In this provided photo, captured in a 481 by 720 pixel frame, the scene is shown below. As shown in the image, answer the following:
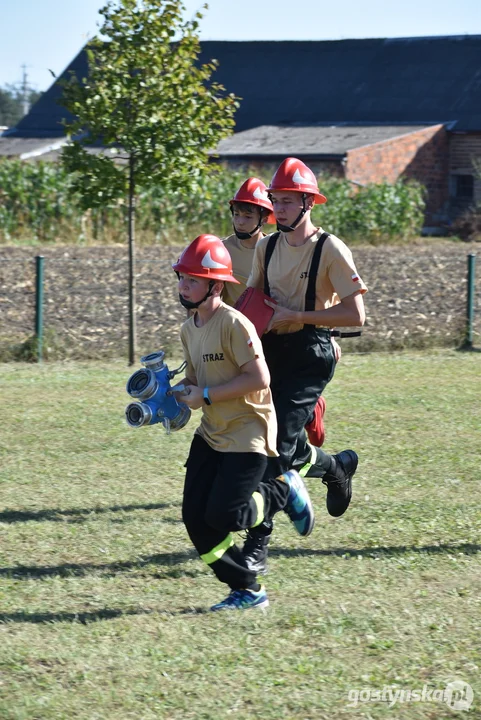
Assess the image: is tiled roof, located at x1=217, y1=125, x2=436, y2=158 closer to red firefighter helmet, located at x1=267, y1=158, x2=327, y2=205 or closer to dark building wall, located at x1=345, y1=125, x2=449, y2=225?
dark building wall, located at x1=345, y1=125, x2=449, y2=225

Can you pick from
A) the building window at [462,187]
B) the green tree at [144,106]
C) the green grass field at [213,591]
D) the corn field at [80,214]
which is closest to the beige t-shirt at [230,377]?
the green grass field at [213,591]

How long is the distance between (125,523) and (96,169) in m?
6.40

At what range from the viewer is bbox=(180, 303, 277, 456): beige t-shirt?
Result: 15.3 ft

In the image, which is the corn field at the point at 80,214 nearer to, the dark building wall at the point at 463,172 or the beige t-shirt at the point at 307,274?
the dark building wall at the point at 463,172

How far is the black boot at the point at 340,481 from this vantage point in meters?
6.22

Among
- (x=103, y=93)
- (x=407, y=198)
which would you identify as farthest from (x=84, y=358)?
(x=407, y=198)

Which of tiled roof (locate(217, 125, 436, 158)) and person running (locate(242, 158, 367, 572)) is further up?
tiled roof (locate(217, 125, 436, 158))

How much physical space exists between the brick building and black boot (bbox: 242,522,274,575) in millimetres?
28743

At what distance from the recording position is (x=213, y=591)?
5238 mm

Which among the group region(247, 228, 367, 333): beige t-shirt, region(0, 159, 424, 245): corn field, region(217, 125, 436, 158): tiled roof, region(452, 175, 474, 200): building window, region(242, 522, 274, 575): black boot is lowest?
region(242, 522, 274, 575): black boot

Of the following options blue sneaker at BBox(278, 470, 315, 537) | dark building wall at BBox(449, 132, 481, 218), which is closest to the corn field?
dark building wall at BBox(449, 132, 481, 218)

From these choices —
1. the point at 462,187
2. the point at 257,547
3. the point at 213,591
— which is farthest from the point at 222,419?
the point at 462,187

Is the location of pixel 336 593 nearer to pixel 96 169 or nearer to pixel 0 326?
pixel 96 169

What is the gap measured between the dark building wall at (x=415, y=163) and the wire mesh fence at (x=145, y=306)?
49.0 feet
